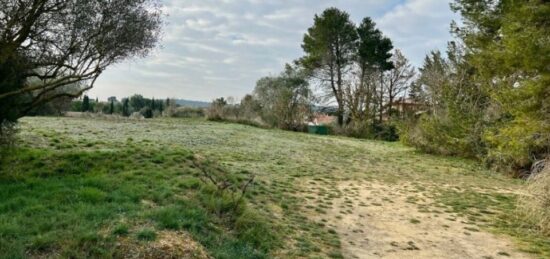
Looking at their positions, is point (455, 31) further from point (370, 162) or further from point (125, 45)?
point (125, 45)

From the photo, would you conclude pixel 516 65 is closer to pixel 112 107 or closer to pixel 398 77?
pixel 398 77

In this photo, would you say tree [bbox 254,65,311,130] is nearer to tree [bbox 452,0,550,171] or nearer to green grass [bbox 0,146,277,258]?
tree [bbox 452,0,550,171]

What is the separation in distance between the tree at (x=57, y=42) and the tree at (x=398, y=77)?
2565 centimetres

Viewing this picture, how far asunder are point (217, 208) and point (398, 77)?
2804cm

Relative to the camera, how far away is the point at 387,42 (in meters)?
31.7

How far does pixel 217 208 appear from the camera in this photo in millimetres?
5859

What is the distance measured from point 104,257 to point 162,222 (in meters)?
0.99

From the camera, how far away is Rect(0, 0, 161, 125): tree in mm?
6695

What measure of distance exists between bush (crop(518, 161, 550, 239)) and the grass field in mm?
233

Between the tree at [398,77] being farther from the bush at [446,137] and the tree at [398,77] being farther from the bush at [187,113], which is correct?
the bush at [187,113]

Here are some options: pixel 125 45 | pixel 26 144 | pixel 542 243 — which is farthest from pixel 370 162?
pixel 26 144

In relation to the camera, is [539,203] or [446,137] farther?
[446,137]

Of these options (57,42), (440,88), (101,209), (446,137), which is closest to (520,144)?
(446,137)

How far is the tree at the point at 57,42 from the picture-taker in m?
6.70
